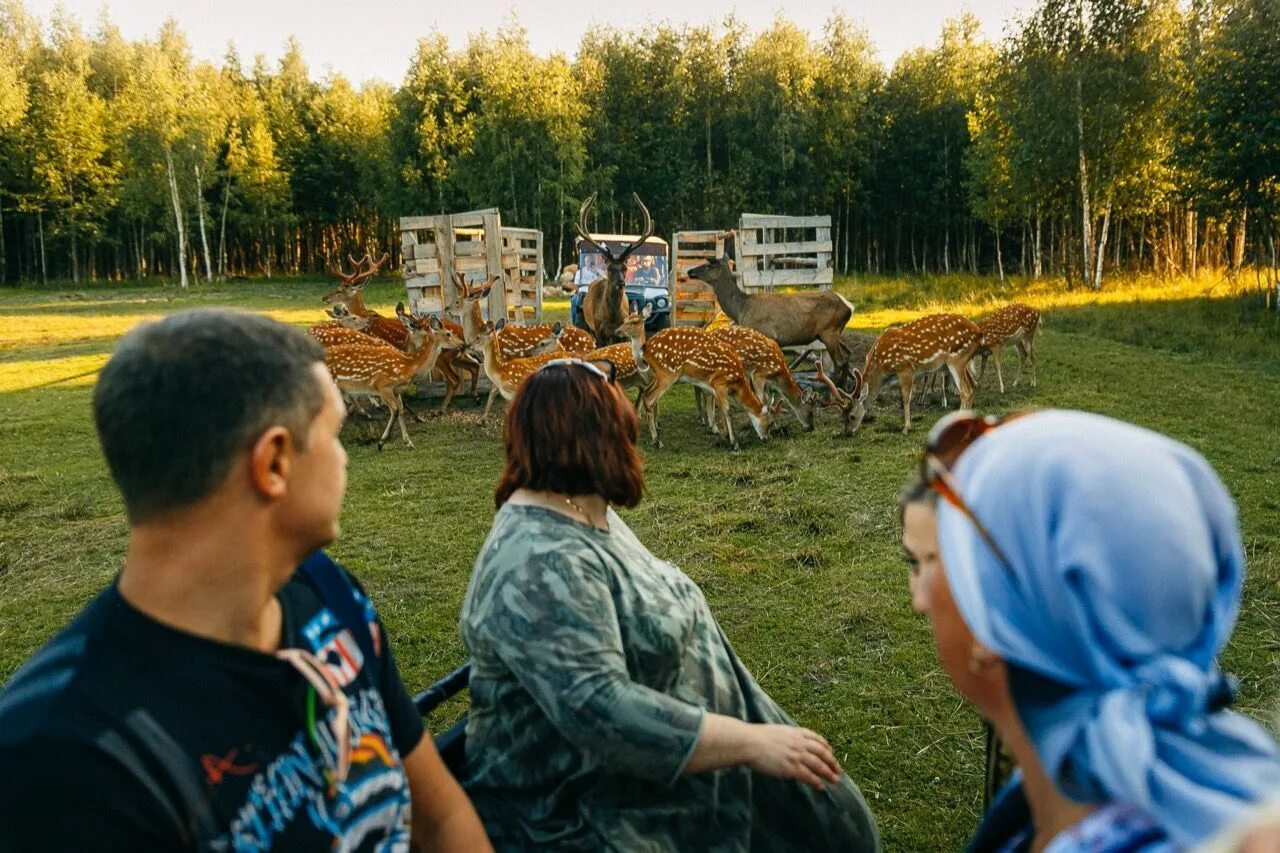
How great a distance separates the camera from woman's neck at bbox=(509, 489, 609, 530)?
2059mm

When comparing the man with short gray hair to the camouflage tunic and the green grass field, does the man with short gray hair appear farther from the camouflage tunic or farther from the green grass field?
the green grass field

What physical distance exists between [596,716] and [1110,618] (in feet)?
3.79

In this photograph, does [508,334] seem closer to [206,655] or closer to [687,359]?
[687,359]

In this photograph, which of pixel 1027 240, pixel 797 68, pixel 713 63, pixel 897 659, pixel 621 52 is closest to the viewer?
pixel 897 659

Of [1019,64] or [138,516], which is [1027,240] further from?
[138,516]

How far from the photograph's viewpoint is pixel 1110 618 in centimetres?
80

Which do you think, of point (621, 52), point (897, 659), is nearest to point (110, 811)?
point (897, 659)

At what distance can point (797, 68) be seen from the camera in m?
33.0

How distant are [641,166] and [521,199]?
5.76m

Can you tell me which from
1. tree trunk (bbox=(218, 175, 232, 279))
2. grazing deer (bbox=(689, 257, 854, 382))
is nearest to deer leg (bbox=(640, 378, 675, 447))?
grazing deer (bbox=(689, 257, 854, 382))

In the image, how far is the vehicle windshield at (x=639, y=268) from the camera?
637 inches

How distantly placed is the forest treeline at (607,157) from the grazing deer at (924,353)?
49.8 ft

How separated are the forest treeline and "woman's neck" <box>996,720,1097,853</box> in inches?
931

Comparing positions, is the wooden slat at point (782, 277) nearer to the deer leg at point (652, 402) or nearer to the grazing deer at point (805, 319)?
the grazing deer at point (805, 319)
